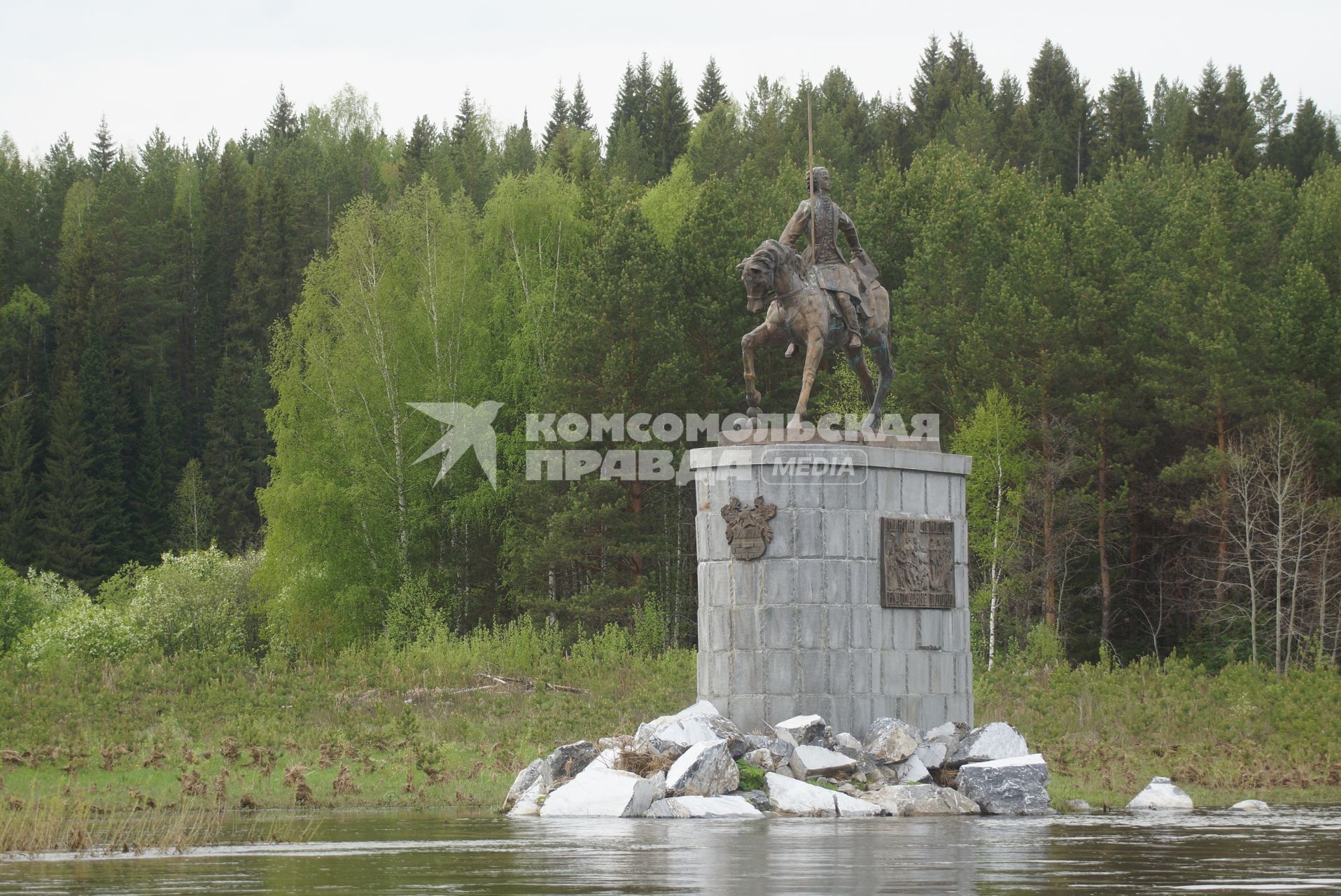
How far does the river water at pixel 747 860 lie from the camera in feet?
30.9

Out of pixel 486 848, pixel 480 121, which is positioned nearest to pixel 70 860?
pixel 486 848

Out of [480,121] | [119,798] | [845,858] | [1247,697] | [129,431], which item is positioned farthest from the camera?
[480,121]

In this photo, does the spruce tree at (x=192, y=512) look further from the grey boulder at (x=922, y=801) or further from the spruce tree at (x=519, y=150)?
the grey boulder at (x=922, y=801)

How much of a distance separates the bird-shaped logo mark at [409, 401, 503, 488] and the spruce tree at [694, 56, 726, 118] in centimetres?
4576

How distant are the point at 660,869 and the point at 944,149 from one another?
158ft

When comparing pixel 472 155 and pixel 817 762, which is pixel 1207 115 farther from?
pixel 817 762

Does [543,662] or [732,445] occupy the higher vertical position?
[732,445]

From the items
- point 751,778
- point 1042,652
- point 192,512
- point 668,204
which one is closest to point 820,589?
point 751,778

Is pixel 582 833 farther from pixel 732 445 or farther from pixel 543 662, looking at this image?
pixel 543 662

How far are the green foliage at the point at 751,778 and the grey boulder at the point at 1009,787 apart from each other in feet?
6.12

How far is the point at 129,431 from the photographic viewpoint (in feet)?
228

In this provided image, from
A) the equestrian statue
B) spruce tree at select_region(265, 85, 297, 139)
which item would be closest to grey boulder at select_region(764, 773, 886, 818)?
the equestrian statue

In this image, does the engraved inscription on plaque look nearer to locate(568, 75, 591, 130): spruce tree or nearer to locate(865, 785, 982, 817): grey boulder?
locate(865, 785, 982, 817): grey boulder

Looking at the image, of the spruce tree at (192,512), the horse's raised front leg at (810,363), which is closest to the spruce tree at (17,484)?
the spruce tree at (192,512)
